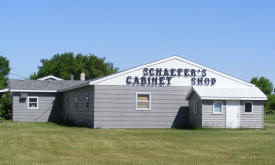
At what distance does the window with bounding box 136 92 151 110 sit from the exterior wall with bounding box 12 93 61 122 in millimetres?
11685

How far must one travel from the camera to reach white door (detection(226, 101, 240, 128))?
2914 cm

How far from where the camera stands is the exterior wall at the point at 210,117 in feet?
94.1

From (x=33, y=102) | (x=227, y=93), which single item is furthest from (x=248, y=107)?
(x=33, y=102)

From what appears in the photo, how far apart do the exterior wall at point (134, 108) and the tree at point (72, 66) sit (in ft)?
166

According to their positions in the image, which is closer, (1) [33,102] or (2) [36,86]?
(1) [33,102]

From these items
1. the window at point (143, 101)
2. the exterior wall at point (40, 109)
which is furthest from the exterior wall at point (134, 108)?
the exterior wall at point (40, 109)

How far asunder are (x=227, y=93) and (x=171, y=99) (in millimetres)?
3606

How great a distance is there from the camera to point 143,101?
1187 inches

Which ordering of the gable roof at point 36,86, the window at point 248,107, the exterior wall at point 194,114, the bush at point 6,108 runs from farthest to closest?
the bush at point 6,108
the gable roof at point 36,86
the window at point 248,107
the exterior wall at point 194,114

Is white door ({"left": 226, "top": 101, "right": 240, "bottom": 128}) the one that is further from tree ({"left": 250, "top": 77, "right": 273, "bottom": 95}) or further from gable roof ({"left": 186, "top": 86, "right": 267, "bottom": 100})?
tree ({"left": 250, "top": 77, "right": 273, "bottom": 95})

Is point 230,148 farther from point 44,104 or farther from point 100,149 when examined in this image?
point 44,104

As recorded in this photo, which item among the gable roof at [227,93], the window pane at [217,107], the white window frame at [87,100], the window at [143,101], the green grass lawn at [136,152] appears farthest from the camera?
the white window frame at [87,100]

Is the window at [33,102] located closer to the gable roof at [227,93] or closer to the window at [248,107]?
the gable roof at [227,93]

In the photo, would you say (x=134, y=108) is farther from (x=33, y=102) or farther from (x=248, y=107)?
(x=33, y=102)
